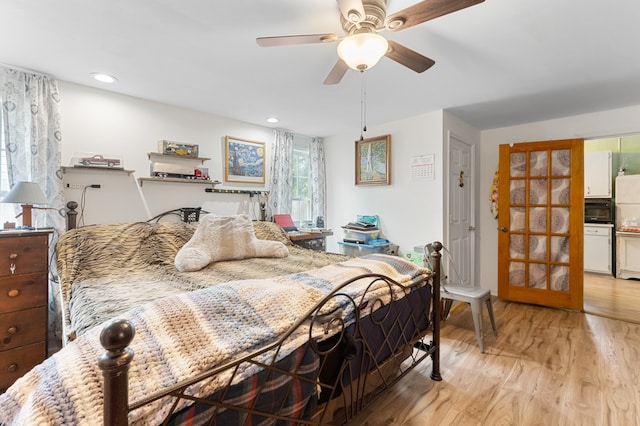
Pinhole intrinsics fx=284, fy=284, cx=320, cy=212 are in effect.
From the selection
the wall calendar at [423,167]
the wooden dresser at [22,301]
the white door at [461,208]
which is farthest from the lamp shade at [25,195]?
the white door at [461,208]

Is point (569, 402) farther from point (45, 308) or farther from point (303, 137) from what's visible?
point (303, 137)

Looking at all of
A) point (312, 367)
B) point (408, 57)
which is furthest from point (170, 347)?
point (408, 57)

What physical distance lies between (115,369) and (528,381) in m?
2.53

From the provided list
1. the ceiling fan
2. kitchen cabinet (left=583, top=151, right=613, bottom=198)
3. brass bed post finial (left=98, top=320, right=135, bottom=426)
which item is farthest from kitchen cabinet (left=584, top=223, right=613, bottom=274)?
brass bed post finial (left=98, top=320, right=135, bottom=426)

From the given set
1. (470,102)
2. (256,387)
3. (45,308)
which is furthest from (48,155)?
(470,102)

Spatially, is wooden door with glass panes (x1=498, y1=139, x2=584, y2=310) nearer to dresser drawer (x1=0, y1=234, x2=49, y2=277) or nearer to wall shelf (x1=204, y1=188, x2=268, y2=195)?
wall shelf (x1=204, y1=188, x2=268, y2=195)

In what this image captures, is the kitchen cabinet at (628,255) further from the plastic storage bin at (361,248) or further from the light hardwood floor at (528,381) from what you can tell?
the plastic storage bin at (361,248)

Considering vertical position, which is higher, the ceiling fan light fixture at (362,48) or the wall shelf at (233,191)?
the ceiling fan light fixture at (362,48)

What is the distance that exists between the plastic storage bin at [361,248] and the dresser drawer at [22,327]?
3008 mm

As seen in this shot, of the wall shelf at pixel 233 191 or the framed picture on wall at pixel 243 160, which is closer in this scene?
the wall shelf at pixel 233 191

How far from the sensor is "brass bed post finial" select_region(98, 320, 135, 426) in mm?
598

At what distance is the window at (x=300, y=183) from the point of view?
14.3 feet

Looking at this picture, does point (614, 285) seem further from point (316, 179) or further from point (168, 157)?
point (168, 157)

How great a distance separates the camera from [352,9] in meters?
1.26
